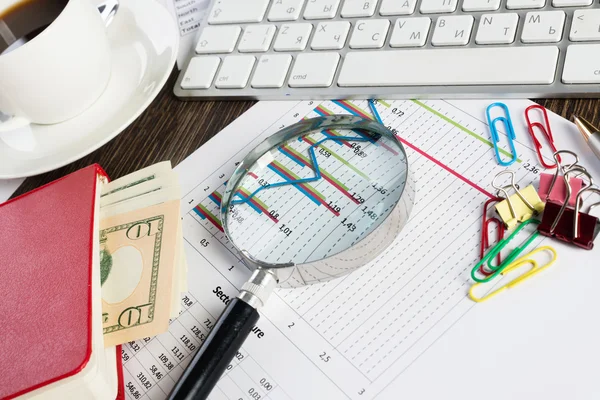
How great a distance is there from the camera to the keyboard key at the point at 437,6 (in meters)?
0.60

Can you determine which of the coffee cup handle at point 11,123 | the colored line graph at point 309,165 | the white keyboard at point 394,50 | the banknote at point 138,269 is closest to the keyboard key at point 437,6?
the white keyboard at point 394,50

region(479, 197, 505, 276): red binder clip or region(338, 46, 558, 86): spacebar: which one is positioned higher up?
region(338, 46, 558, 86): spacebar

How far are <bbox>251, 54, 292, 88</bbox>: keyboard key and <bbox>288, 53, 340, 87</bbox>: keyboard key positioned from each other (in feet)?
0.03

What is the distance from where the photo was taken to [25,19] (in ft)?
2.02

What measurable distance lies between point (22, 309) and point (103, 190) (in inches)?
5.8

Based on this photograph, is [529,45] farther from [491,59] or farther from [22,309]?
Answer: [22,309]

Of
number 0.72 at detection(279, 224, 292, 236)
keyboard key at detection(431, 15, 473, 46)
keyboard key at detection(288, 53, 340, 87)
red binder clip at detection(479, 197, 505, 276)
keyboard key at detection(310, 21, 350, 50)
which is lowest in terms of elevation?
red binder clip at detection(479, 197, 505, 276)

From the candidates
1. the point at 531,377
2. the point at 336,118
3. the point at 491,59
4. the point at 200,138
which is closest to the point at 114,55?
the point at 200,138

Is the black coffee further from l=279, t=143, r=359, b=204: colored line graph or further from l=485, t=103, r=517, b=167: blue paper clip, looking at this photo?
l=485, t=103, r=517, b=167: blue paper clip

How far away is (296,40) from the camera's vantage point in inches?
25.0

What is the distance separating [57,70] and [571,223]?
0.48m

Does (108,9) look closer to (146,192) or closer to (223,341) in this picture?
(146,192)

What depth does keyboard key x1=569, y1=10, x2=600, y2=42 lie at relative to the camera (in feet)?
1.73

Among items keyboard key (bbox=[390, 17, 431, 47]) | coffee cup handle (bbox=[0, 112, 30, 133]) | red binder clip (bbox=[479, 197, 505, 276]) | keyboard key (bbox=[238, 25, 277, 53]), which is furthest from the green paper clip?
coffee cup handle (bbox=[0, 112, 30, 133])
